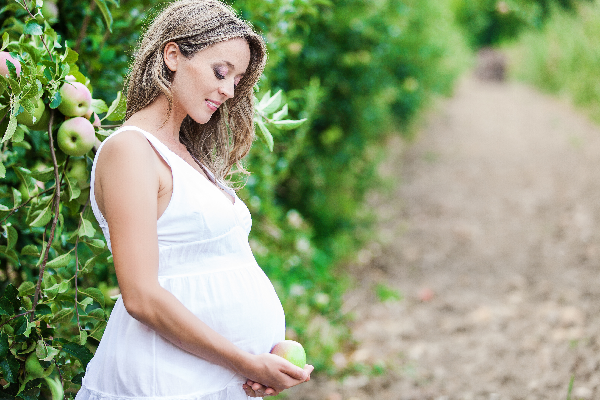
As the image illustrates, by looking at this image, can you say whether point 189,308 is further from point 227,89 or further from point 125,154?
point 227,89

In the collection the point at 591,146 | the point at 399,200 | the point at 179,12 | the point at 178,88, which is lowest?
the point at 399,200

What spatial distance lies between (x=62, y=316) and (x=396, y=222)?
472 cm

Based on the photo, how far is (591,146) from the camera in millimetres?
7508

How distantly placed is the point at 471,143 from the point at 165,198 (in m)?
8.50

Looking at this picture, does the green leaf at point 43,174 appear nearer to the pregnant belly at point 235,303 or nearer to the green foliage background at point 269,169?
the green foliage background at point 269,169

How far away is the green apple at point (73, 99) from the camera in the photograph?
45.9 inches

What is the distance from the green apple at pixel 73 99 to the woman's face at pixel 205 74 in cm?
18

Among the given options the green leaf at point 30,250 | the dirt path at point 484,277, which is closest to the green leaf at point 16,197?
the green leaf at point 30,250

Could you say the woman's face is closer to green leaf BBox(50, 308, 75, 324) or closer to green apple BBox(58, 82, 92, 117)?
green apple BBox(58, 82, 92, 117)

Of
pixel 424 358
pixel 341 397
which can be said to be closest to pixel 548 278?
pixel 424 358

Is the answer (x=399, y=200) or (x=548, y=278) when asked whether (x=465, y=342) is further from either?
(x=399, y=200)

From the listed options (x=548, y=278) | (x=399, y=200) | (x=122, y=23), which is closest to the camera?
(x=122, y=23)

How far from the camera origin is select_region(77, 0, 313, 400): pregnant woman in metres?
1.02

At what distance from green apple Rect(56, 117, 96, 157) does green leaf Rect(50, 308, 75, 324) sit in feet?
1.05
